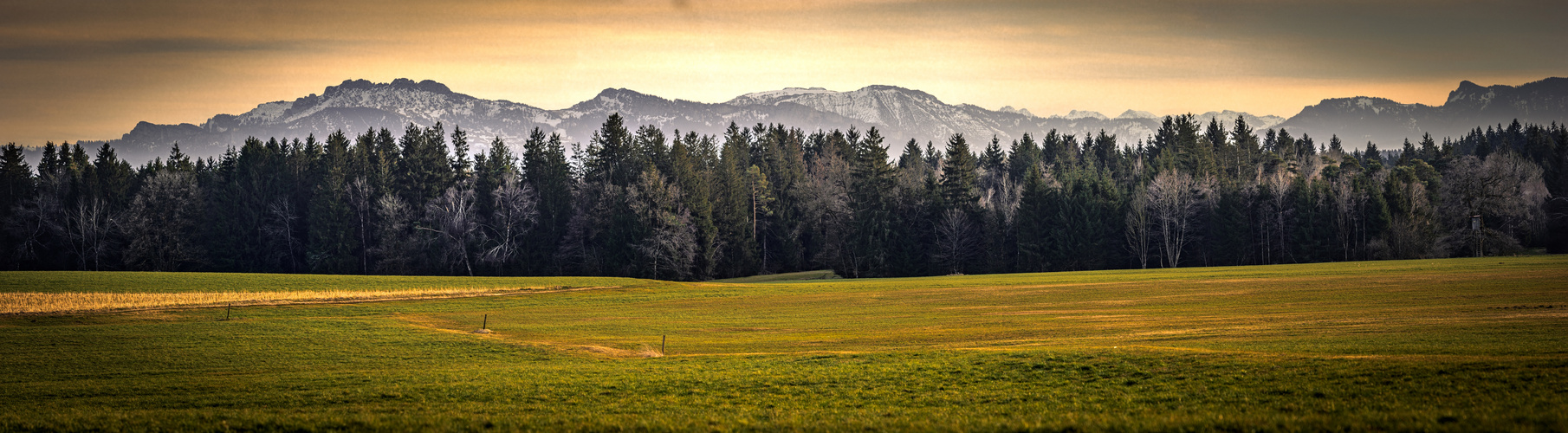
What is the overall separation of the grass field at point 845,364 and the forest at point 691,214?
45555mm

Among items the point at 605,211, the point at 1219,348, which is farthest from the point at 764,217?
the point at 1219,348

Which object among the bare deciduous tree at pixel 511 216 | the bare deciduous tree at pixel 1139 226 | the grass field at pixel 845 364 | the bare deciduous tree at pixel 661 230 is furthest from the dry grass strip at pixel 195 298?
the bare deciduous tree at pixel 1139 226

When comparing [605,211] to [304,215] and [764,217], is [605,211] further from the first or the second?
[304,215]

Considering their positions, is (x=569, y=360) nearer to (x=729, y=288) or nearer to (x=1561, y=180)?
(x=729, y=288)

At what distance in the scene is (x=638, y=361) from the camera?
85.1 feet

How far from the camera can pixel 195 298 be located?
48281 millimetres

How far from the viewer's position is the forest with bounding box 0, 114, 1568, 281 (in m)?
91.5

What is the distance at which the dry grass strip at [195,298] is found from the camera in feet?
138

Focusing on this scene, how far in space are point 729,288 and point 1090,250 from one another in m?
49.0

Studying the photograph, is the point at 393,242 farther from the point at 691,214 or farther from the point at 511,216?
the point at 691,214

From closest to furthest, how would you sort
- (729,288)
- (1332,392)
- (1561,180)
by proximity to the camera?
(1332,392) < (729,288) < (1561,180)

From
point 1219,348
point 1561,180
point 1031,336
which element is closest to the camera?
point 1219,348

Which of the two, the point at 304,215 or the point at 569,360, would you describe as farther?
the point at 304,215

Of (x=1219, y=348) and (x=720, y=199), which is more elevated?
(x=720, y=199)
